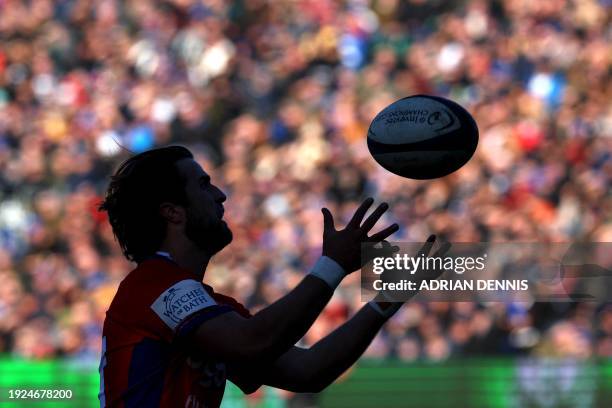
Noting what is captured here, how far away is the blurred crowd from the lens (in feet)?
38.6

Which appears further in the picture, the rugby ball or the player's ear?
the rugby ball

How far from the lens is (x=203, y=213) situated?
14.1 feet

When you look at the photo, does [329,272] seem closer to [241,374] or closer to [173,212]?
[173,212]

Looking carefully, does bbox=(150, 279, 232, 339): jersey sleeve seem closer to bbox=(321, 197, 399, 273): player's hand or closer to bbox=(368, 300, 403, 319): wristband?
bbox=(321, 197, 399, 273): player's hand

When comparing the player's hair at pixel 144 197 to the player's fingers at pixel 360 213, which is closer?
the player's fingers at pixel 360 213

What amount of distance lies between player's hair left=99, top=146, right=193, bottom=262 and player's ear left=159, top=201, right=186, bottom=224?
0.05 feet

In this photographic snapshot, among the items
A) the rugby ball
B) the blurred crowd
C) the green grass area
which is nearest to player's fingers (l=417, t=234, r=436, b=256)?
the rugby ball

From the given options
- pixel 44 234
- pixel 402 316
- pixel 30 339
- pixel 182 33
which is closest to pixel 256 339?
pixel 402 316

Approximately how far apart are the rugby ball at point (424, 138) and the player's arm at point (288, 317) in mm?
1382

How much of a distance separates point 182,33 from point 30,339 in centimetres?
472

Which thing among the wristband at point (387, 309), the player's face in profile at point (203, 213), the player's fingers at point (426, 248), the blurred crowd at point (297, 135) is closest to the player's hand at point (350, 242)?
the player's fingers at point (426, 248)

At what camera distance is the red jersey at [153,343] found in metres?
4.00

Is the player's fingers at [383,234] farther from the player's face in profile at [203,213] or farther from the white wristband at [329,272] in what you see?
the player's face in profile at [203,213]

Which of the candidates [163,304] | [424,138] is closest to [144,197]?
[163,304]
